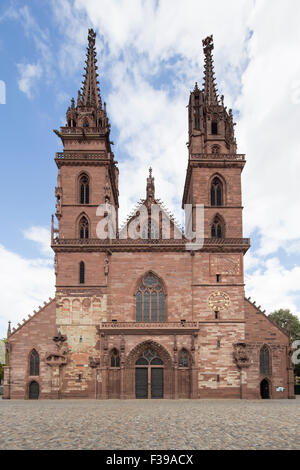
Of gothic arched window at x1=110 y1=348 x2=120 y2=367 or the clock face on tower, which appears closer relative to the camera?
gothic arched window at x1=110 y1=348 x2=120 y2=367

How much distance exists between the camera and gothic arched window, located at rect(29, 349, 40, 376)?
37500 mm

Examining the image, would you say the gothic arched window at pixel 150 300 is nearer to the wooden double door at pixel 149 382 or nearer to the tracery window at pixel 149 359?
the tracery window at pixel 149 359

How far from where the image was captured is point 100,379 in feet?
119

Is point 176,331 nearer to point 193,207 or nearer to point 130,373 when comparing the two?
point 130,373

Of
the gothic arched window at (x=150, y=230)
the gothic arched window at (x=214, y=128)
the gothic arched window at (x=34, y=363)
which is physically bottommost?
the gothic arched window at (x=34, y=363)

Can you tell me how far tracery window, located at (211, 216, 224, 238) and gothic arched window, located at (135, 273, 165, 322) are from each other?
20.2 ft

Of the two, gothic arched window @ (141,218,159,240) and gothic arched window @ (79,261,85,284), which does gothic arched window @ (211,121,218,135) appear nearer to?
gothic arched window @ (141,218,159,240)

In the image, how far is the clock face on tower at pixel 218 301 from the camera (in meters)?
38.3

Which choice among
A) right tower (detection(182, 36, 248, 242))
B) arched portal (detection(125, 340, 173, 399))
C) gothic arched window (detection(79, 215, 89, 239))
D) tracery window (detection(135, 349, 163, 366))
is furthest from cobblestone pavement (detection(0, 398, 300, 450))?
right tower (detection(182, 36, 248, 242))

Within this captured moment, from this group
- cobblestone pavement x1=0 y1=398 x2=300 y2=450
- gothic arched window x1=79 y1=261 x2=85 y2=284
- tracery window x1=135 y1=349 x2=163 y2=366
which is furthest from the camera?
gothic arched window x1=79 y1=261 x2=85 y2=284

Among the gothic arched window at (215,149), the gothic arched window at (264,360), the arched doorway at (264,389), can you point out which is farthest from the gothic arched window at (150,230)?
the arched doorway at (264,389)

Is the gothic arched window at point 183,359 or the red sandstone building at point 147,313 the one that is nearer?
the red sandstone building at point 147,313

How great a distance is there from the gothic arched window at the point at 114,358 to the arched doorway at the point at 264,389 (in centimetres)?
1112

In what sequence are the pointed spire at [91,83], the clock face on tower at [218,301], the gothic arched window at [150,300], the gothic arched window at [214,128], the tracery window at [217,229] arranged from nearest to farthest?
the clock face on tower at [218,301] → the gothic arched window at [150,300] → the tracery window at [217,229] → the gothic arched window at [214,128] → the pointed spire at [91,83]
